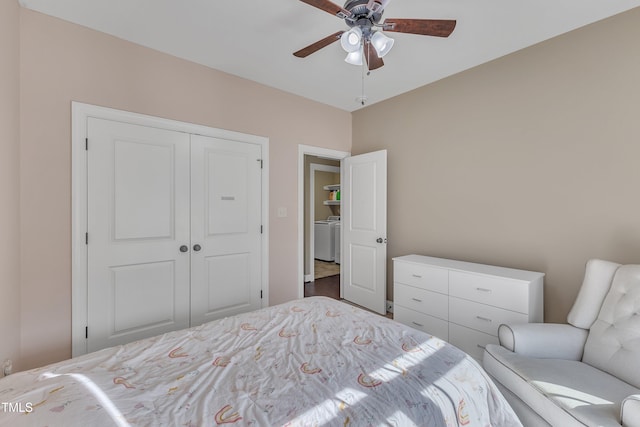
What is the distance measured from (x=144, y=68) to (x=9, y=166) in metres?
1.24

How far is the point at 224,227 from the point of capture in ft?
9.33

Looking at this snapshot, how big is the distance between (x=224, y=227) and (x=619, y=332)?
2.94 m

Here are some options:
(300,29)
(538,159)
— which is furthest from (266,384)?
(538,159)

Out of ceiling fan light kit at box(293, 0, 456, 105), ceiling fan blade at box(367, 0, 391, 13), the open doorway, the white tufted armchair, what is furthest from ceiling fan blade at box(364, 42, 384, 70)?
the open doorway

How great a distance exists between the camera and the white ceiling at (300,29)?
1.90m

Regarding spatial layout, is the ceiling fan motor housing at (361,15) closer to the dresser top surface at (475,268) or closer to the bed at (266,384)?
the bed at (266,384)

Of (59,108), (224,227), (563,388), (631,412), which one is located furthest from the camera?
(224,227)

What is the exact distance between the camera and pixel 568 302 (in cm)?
218

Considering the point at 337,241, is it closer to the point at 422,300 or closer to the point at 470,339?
the point at 422,300

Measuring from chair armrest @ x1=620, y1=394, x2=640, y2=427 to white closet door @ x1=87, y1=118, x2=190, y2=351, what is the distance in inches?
112

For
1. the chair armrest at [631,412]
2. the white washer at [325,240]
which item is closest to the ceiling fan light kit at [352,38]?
the chair armrest at [631,412]

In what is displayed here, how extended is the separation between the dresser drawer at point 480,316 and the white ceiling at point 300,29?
7.02ft

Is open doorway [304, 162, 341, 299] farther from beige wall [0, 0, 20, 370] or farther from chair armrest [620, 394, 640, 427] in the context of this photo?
chair armrest [620, 394, 640, 427]

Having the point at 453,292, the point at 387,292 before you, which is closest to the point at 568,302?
the point at 453,292
